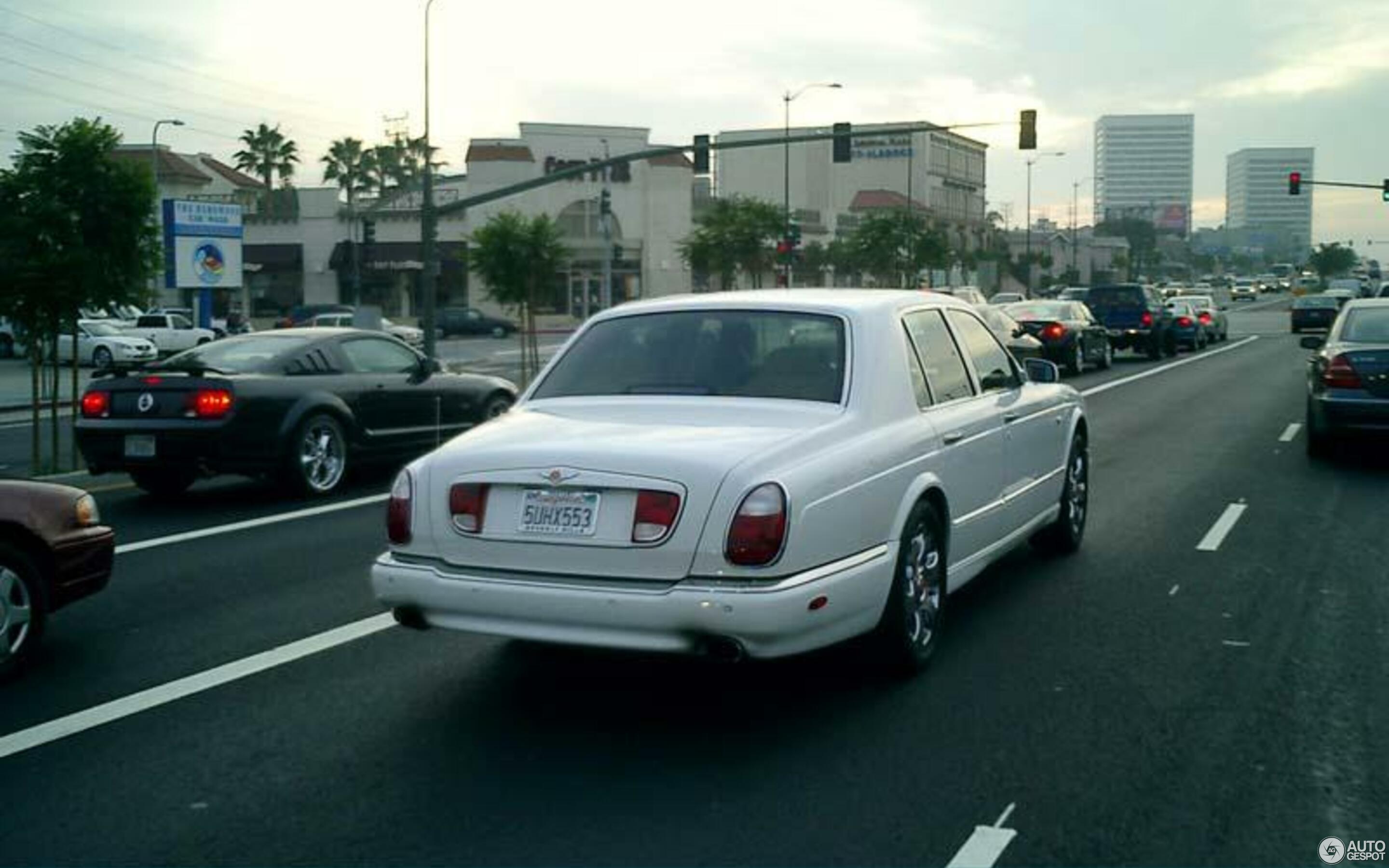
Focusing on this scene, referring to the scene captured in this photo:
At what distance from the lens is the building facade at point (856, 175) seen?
354 ft

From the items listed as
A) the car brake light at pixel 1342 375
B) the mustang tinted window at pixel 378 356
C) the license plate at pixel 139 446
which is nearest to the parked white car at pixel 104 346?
the mustang tinted window at pixel 378 356

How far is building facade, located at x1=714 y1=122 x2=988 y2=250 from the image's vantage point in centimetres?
10800

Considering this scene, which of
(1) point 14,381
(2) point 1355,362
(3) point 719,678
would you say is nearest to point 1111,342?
(2) point 1355,362

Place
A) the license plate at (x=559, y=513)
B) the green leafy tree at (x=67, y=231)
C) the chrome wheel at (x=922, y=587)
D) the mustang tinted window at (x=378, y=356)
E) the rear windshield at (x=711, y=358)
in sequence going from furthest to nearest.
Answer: the green leafy tree at (x=67, y=231) → the mustang tinted window at (x=378, y=356) → the rear windshield at (x=711, y=358) → the chrome wheel at (x=922, y=587) → the license plate at (x=559, y=513)

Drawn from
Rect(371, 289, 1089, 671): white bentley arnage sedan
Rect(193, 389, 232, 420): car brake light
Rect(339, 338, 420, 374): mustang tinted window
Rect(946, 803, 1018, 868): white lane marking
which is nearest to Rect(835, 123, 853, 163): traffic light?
Rect(339, 338, 420, 374): mustang tinted window

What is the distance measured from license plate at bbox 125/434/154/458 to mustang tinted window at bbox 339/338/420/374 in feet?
6.36

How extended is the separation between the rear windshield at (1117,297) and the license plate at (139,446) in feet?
93.1

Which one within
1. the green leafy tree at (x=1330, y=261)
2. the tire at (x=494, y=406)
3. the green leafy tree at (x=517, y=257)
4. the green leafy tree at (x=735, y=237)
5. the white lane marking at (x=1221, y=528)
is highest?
the green leafy tree at (x=1330, y=261)

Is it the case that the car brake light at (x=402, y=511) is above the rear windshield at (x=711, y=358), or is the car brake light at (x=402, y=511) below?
below

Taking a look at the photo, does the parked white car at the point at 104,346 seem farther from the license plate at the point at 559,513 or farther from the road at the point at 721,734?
the license plate at the point at 559,513

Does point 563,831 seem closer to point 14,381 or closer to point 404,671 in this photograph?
point 404,671

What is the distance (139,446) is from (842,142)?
26193 millimetres

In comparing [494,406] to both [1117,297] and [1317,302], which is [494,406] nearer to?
[1117,297]

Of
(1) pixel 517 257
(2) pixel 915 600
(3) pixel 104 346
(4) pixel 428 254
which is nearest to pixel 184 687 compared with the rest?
(2) pixel 915 600
